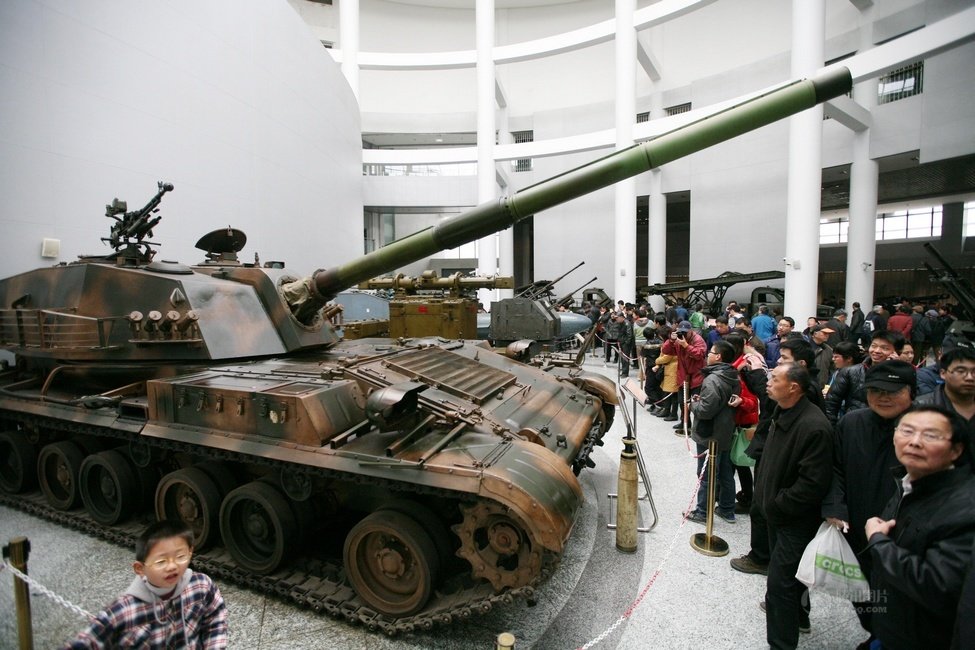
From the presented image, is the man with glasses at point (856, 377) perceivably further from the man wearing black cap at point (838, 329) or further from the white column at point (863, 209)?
the white column at point (863, 209)

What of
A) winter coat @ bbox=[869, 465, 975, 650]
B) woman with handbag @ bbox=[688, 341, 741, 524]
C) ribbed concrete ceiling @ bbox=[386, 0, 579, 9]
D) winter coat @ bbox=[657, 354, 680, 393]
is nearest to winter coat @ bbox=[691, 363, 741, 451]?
woman with handbag @ bbox=[688, 341, 741, 524]

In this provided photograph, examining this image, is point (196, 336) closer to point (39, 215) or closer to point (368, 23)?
point (39, 215)

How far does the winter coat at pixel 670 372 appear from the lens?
27.2ft

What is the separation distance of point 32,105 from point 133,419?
5.08 metres

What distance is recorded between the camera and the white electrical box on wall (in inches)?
273

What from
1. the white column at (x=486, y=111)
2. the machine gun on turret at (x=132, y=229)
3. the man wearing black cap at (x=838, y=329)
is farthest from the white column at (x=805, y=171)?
the machine gun on turret at (x=132, y=229)

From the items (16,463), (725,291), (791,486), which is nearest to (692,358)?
(791,486)

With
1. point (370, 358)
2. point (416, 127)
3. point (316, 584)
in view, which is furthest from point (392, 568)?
point (416, 127)

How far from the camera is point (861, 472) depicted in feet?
9.62

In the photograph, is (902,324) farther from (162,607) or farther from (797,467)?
(162,607)

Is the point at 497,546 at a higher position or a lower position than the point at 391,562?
higher

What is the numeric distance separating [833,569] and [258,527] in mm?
3865

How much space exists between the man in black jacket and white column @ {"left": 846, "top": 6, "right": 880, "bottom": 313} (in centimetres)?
1550

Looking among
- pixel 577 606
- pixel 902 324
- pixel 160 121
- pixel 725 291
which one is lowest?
pixel 577 606
